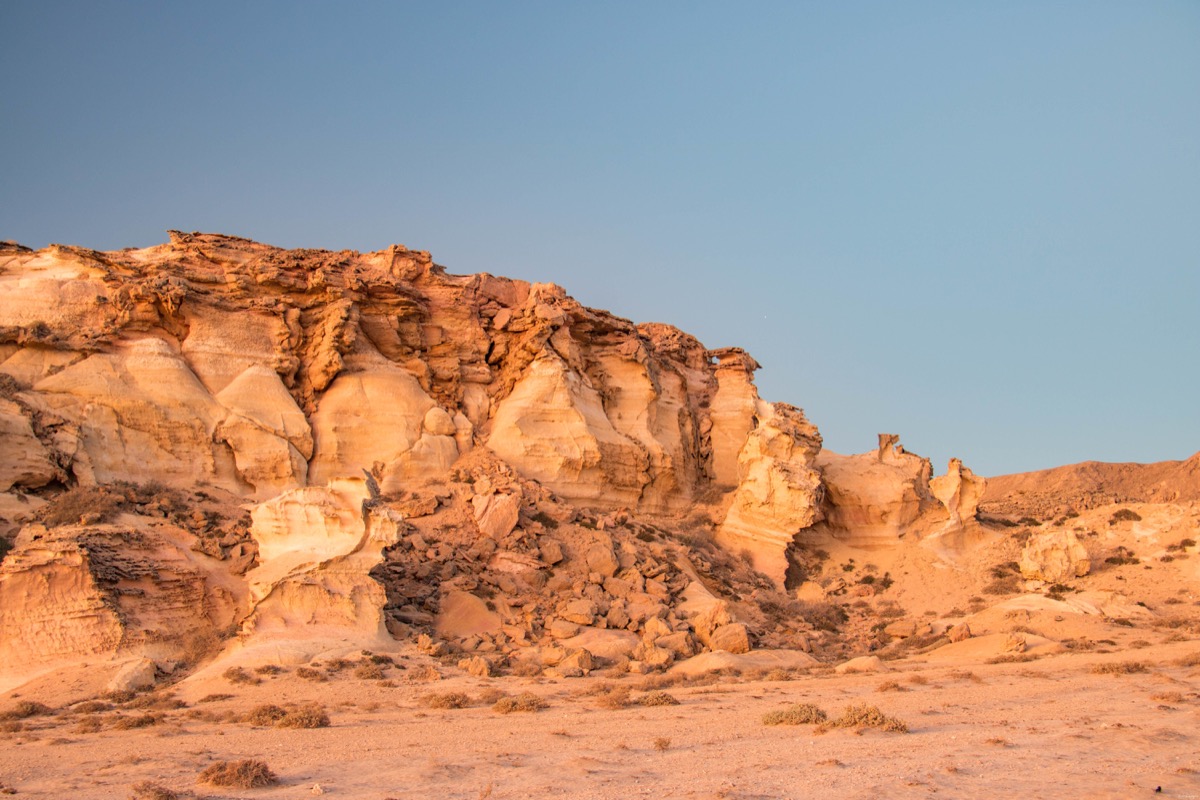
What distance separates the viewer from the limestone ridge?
18.3 metres

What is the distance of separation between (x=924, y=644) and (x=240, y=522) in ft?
58.5

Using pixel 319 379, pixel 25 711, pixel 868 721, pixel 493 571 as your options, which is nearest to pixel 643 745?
pixel 868 721

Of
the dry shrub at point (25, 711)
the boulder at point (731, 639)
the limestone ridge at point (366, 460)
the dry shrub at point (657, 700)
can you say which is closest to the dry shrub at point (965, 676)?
the boulder at point (731, 639)

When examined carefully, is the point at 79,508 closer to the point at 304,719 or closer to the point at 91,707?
the point at 91,707

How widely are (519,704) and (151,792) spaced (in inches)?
257

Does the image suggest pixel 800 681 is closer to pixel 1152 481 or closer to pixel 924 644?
pixel 924 644

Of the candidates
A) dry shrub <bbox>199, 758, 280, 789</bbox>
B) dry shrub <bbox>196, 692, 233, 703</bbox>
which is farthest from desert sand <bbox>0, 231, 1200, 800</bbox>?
dry shrub <bbox>196, 692, 233, 703</bbox>

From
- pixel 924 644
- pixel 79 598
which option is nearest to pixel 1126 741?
pixel 924 644

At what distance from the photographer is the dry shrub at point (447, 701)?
1462 centimetres

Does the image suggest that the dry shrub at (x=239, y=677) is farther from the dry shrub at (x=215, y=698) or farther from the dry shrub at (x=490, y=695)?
the dry shrub at (x=490, y=695)

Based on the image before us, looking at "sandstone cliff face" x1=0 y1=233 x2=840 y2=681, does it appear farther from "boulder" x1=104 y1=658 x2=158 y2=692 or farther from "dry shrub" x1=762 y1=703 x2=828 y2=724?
"dry shrub" x1=762 y1=703 x2=828 y2=724

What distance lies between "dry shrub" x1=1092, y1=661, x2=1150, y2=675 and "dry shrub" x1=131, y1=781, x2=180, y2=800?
657 inches

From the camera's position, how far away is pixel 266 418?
26.7 meters

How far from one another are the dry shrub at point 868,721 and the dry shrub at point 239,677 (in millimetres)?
9561
